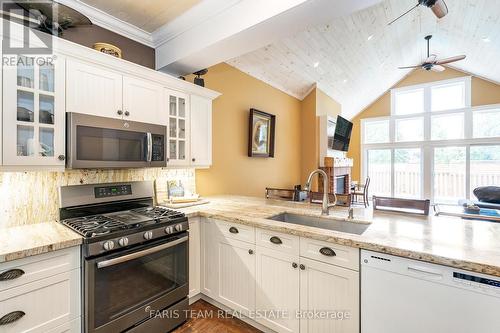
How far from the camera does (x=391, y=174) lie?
727cm

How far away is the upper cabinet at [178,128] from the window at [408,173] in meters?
6.79

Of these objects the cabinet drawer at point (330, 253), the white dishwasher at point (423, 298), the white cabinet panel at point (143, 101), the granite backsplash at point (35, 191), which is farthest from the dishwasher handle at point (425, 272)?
the granite backsplash at point (35, 191)

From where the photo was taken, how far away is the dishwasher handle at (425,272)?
3.95ft

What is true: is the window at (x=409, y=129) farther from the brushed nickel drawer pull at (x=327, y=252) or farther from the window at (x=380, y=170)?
the brushed nickel drawer pull at (x=327, y=252)

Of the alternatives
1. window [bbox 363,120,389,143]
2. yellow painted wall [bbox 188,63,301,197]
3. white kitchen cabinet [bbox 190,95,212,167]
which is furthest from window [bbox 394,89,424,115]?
white kitchen cabinet [bbox 190,95,212,167]

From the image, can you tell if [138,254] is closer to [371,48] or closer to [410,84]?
[371,48]

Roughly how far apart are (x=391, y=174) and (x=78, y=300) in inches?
310

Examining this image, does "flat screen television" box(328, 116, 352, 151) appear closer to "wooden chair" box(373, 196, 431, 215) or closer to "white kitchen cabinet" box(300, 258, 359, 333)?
"wooden chair" box(373, 196, 431, 215)

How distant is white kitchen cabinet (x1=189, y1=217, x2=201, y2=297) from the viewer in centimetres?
221

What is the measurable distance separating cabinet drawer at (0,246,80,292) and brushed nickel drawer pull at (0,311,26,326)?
14cm

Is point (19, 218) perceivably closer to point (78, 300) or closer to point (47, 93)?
point (78, 300)

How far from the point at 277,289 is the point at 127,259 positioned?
42.4 inches

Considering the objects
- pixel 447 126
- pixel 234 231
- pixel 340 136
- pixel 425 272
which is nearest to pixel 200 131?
pixel 234 231

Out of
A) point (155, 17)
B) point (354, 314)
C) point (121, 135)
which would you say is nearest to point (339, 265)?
point (354, 314)
